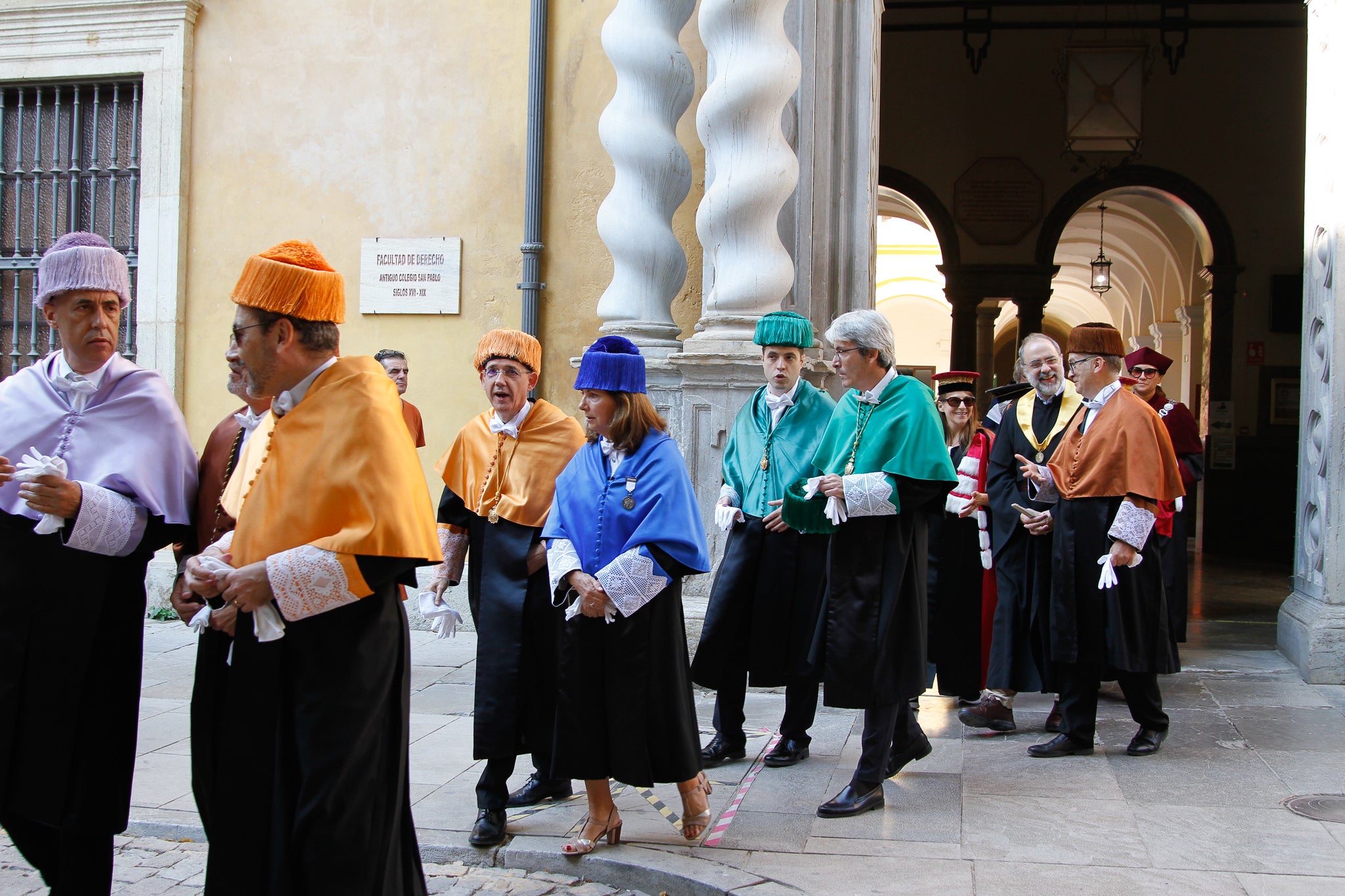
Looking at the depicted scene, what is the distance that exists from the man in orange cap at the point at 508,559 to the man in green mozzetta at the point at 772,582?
0.95m

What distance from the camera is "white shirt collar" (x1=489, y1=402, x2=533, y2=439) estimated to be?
4.81 metres

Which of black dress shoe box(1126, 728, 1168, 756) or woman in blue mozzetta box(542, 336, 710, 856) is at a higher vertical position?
woman in blue mozzetta box(542, 336, 710, 856)

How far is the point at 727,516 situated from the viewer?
18.2 feet

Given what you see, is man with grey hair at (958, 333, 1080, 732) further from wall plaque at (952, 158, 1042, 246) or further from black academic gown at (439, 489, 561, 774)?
wall plaque at (952, 158, 1042, 246)

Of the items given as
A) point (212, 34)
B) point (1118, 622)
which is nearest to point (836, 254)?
point (1118, 622)

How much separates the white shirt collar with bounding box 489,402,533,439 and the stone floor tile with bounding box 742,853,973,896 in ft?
5.87

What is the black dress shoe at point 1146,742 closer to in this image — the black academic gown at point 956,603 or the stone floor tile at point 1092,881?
the black academic gown at point 956,603

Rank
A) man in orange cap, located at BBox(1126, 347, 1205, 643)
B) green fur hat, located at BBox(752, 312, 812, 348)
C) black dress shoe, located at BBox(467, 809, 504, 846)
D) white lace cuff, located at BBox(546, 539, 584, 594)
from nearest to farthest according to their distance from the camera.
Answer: white lace cuff, located at BBox(546, 539, 584, 594) < black dress shoe, located at BBox(467, 809, 504, 846) < green fur hat, located at BBox(752, 312, 812, 348) < man in orange cap, located at BBox(1126, 347, 1205, 643)

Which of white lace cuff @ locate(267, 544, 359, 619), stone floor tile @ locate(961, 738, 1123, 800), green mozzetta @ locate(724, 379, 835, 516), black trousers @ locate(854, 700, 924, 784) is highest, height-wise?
green mozzetta @ locate(724, 379, 835, 516)

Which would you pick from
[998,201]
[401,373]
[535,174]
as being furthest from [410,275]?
[998,201]

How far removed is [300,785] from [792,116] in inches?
228

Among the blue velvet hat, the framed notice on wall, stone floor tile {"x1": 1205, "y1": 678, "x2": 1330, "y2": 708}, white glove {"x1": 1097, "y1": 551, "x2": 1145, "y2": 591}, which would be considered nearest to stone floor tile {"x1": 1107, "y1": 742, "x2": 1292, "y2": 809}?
white glove {"x1": 1097, "y1": 551, "x2": 1145, "y2": 591}

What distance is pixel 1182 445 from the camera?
8227 millimetres

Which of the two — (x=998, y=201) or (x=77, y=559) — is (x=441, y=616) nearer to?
(x=77, y=559)
